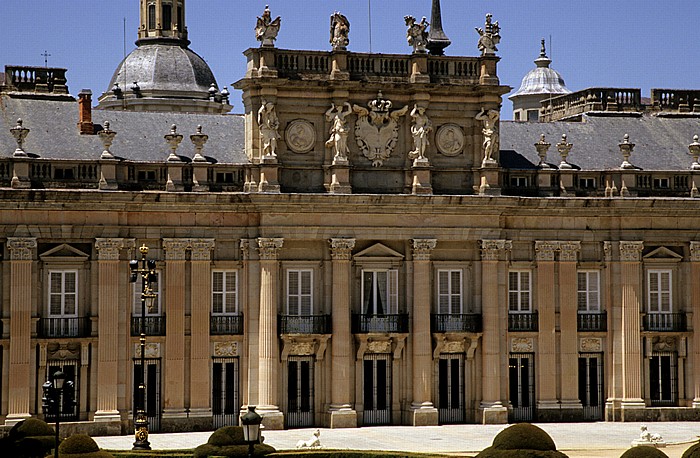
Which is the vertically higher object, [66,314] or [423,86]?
[423,86]

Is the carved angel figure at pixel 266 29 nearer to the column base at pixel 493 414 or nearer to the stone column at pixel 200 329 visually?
the stone column at pixel 200 329

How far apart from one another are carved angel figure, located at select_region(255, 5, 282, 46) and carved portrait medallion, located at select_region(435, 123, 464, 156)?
7900mm

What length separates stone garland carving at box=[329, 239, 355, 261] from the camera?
6231 cm

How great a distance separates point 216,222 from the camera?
2436 inches

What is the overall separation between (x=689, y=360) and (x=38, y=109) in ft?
96.4

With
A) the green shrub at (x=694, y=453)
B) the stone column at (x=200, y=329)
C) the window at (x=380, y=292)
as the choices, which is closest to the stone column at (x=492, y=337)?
the window at (x=380, y=292)

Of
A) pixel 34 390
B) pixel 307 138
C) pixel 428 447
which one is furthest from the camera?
pixel 307 138

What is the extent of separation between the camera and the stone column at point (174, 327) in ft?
200

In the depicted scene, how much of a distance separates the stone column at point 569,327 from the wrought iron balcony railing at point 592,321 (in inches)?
14.3

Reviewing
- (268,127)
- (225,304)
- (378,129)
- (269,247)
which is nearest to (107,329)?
(225,304)

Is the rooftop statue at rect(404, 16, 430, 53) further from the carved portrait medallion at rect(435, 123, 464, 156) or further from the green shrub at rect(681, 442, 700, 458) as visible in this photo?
the green shrub at rect(681, 442, 700, 458)

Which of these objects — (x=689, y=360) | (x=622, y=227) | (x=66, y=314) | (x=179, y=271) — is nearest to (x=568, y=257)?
(x=622, y=227)

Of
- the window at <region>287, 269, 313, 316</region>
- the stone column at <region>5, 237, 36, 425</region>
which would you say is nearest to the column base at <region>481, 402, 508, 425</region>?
the window at <region>287, 269, 313, 316</region>

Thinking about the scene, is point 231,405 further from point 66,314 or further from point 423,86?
point 423,86
